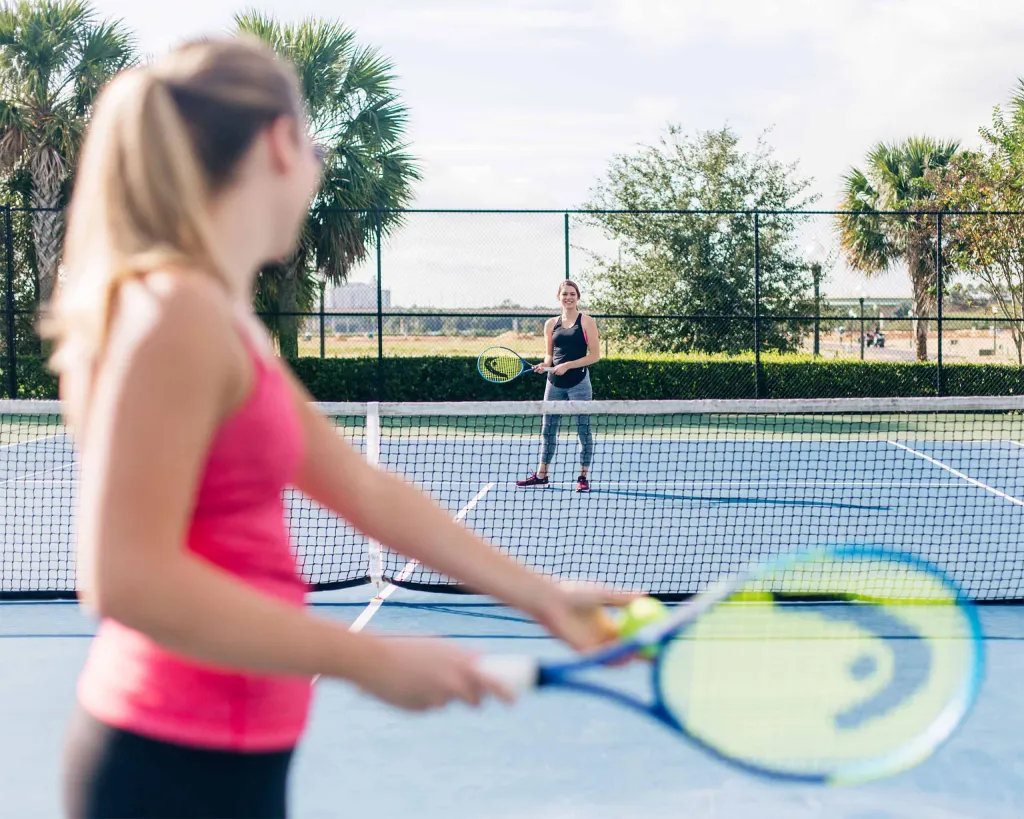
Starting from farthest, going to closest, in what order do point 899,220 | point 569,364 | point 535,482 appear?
1. point 899,220
2. point 535,482
3. point 569,364

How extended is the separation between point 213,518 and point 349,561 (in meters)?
5.24

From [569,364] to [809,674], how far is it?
22.5ft

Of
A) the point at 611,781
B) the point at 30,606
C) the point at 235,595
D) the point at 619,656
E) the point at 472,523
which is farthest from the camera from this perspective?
the point at 472,523

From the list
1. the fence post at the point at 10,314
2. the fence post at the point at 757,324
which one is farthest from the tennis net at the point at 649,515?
the fence post at the point at 10,314

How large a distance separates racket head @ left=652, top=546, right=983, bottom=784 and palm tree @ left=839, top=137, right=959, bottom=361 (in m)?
12.4

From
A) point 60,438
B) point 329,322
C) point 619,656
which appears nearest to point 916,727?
point 619,656

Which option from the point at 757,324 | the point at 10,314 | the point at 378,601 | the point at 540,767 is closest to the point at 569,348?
the point at 378,601

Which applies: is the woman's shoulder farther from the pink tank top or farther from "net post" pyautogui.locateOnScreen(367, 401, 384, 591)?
"net post" pyautogui.locateOnScreen(367, 401, 384, 591)

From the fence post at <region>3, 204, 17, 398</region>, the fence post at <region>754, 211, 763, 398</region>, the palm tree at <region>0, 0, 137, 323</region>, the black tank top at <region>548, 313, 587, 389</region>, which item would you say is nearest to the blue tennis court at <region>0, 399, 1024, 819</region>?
the black tank top at <region>548, 313, 587, 389</region>

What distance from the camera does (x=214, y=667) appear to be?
115cm

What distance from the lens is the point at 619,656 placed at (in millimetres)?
1394

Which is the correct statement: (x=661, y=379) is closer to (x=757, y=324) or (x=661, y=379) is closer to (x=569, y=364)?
(x=757, y=324)

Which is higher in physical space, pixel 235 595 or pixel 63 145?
pixel 63 145

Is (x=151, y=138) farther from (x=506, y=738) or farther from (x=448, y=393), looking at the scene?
(x=448, y=393)
